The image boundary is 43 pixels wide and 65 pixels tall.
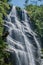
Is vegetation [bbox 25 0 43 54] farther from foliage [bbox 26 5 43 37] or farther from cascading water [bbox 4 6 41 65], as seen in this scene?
cascading water [bbox 4 6 41 65]

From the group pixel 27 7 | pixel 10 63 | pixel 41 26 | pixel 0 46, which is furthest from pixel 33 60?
pixel 27 7

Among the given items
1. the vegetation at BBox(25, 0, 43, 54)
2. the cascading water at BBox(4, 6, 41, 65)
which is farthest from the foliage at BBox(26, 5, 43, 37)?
the cascading water at BBox(4, 6, 41, 65)

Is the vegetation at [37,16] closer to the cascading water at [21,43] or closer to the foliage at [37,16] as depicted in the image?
the foliage at [37,16]

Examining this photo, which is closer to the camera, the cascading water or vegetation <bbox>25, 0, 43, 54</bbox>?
the cascading water

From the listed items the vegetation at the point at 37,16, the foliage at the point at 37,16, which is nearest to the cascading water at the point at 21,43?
the vegetation at the point at 37,16

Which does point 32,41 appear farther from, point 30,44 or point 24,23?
point 24,23

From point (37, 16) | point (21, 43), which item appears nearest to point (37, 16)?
point (37, 16)

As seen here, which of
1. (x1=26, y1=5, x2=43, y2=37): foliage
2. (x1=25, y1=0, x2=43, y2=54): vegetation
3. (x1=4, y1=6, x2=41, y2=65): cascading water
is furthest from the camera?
(x1=26, y1=5, x2=43, y2=37): foliage

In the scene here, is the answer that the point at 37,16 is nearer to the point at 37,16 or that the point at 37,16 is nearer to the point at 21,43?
the point at 37,16
